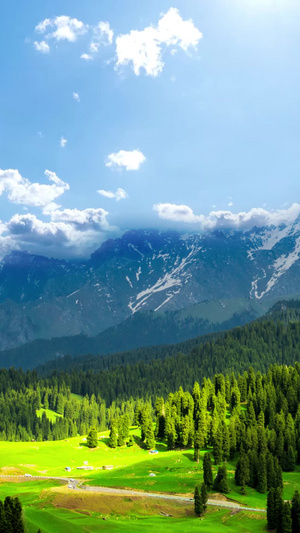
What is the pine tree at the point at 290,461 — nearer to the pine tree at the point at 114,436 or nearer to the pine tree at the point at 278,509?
the pine tree at the point at 278,509

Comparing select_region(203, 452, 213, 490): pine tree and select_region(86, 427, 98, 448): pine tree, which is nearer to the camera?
select_region(203, 452, 213, 490): pine tree

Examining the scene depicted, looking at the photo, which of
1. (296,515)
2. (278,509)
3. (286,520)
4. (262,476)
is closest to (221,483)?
(262,476)

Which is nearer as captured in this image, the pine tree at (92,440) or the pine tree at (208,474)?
the pine tree at (208,474)

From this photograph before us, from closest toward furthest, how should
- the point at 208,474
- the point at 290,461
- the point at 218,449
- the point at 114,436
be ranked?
the point at 208,474 < the point at 290,461 < the point at 218,449 < the point at 114,436

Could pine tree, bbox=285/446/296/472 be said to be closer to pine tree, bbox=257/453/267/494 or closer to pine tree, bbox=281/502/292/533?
pine tree, bbox=257/453/267/494

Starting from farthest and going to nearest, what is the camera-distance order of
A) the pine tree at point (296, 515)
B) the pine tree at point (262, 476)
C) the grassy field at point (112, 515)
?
1. the pine tree at point (262, 476)
2. the pine tree at point (296, 515)
3. the grassy field at point (112, 515)

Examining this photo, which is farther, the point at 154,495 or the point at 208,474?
the point at 208,474

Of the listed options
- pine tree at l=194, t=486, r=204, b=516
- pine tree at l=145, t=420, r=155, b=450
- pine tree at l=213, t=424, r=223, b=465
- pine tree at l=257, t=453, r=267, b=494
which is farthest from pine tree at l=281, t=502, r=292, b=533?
pine tree at l=145, t=420, r=155, b=450

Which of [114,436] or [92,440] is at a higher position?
[114,436]

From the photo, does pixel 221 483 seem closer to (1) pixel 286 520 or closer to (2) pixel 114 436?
(1) pixel 286 520

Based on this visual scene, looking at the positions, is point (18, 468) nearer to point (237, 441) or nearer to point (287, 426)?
point (237, 441)

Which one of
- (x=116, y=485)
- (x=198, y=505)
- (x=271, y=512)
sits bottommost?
(x=198, y=505)

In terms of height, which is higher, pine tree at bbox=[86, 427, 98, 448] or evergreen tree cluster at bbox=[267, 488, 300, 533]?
pine tree at bbox=[86, 427, 98, 448]

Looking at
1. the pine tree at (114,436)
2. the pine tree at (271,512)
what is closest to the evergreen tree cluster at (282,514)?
the pine tree at (271,512)
